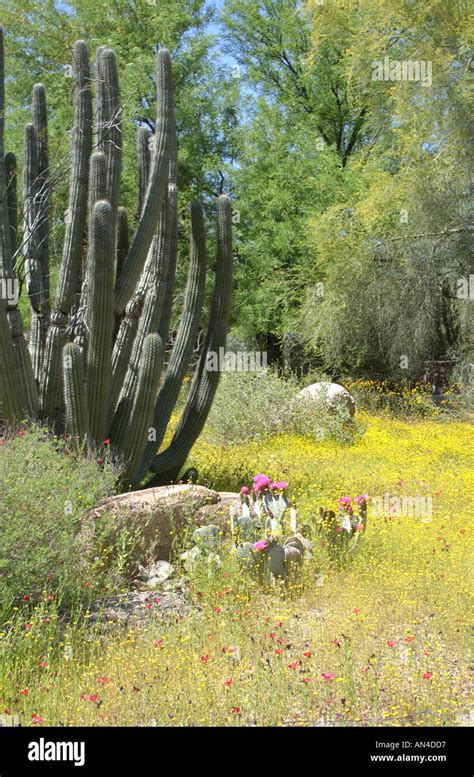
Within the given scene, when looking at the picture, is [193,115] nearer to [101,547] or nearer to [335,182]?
[335,182]

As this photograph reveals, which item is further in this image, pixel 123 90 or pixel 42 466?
pixel 123 90

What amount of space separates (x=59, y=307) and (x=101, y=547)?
8.99ft

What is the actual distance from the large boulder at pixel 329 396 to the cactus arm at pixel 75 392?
659 cm

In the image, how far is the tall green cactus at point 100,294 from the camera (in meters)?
7.29

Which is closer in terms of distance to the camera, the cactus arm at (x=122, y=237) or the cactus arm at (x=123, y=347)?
the cactus arm at (x=123, y=347)

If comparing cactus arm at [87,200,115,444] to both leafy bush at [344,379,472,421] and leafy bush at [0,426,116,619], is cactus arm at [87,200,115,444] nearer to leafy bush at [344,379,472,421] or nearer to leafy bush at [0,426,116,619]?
leafy bush at [0,426,116,619]

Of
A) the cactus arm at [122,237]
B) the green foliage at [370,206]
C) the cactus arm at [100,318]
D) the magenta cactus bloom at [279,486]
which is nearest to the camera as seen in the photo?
the magenta cactus bloom at [279,486]

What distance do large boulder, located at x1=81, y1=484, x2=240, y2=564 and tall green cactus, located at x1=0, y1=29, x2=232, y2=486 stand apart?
1.13 metres

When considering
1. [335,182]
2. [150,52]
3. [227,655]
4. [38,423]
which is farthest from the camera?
[150,52]

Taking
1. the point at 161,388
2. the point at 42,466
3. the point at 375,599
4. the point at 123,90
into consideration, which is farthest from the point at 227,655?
the point at 123,90

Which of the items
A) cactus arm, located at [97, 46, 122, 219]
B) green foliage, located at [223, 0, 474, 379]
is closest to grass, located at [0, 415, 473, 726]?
cactus arm, located at [97, 46, 122, 219]

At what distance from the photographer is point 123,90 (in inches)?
733

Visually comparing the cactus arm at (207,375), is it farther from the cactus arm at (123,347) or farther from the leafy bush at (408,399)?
the leafy bush at (408,399)

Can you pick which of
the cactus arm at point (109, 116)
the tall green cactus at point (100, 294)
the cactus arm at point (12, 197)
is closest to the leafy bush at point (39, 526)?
the tall green cactus at point (100, 294)
